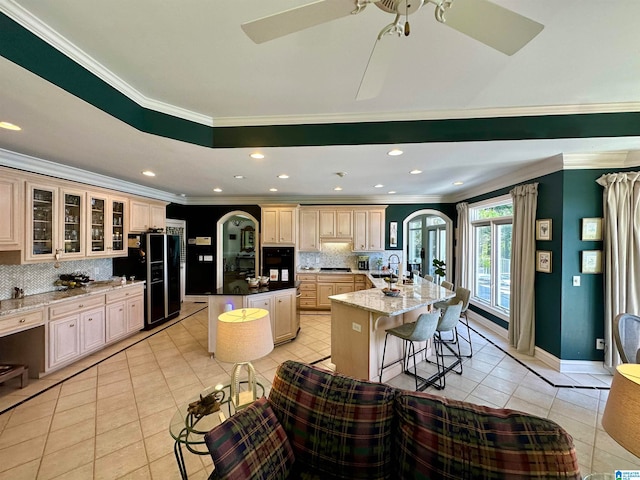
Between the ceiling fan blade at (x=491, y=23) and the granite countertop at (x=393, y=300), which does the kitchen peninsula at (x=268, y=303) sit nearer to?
the granite countertop at (x=393, y=300)

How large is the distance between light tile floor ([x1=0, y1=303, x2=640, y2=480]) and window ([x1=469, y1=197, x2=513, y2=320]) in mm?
991

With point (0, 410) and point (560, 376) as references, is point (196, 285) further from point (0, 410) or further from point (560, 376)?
point (560, 376)

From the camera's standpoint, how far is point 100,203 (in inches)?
157

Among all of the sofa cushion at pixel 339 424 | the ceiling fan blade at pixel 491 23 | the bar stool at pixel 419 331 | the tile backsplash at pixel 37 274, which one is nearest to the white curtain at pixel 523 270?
the bar stool at pixel 419 331

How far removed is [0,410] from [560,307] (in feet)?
19.8

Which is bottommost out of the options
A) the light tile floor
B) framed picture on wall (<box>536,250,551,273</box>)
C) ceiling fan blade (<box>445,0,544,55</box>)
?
the light tile floor

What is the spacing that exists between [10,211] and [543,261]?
6.43 m

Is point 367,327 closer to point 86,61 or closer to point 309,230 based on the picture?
point 86,61

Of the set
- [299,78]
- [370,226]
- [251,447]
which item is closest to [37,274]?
[251,447]

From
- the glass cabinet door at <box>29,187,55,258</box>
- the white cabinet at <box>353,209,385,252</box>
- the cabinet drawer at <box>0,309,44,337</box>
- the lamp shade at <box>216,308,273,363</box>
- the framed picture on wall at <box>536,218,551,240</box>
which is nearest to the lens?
the lamp shade at <box>216,308,273,363</box>

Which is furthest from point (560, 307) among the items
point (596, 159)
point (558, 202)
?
point (596, 159)

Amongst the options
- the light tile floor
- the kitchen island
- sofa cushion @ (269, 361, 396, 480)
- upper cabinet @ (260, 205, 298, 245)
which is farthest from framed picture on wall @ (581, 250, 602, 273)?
upper cabinet @ (260, 205, 298, 245)

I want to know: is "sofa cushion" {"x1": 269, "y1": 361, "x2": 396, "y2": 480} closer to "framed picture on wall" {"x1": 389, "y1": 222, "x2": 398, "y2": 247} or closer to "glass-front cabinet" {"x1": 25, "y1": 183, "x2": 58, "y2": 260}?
"glass-front cabinet" {"x1": 25, "y1": 183, "x2": 58, "y2": 260}

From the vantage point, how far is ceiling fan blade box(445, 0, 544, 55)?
3.15ft
